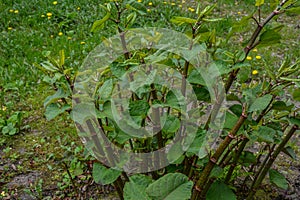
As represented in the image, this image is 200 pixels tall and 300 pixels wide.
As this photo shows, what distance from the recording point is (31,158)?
273 centimetres

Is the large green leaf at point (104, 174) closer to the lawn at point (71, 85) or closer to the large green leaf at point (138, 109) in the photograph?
the lawn at point (71, 85)

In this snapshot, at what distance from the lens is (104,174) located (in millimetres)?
1589

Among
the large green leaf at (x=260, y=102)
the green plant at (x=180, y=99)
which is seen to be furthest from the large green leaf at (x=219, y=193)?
the large green leaf at (x=260, y=102)

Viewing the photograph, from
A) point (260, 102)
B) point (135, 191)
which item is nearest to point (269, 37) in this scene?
point (260, 102)

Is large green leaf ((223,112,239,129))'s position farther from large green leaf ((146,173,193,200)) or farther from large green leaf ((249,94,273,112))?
large green leaf ((146,173,193,200))

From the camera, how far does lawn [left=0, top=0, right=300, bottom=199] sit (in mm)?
1505

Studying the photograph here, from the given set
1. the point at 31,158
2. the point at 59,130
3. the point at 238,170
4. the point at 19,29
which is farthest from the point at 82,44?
the point at 238,170

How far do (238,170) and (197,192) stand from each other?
2.97ft

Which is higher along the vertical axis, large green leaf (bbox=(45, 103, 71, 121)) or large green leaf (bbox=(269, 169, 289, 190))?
large green leaf (bbox=(45, 103, 71, 121))

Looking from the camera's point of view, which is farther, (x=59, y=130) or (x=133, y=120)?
(x=59, y=130)

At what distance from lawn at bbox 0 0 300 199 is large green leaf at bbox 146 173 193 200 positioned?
0.99 feet

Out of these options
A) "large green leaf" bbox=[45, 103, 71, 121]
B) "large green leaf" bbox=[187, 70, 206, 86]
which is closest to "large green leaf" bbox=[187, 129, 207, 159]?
"large green leaf" bbox=[187, 70, 206, 86]

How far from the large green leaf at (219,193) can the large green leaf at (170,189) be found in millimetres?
548

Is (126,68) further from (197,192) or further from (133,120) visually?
(197,192)
